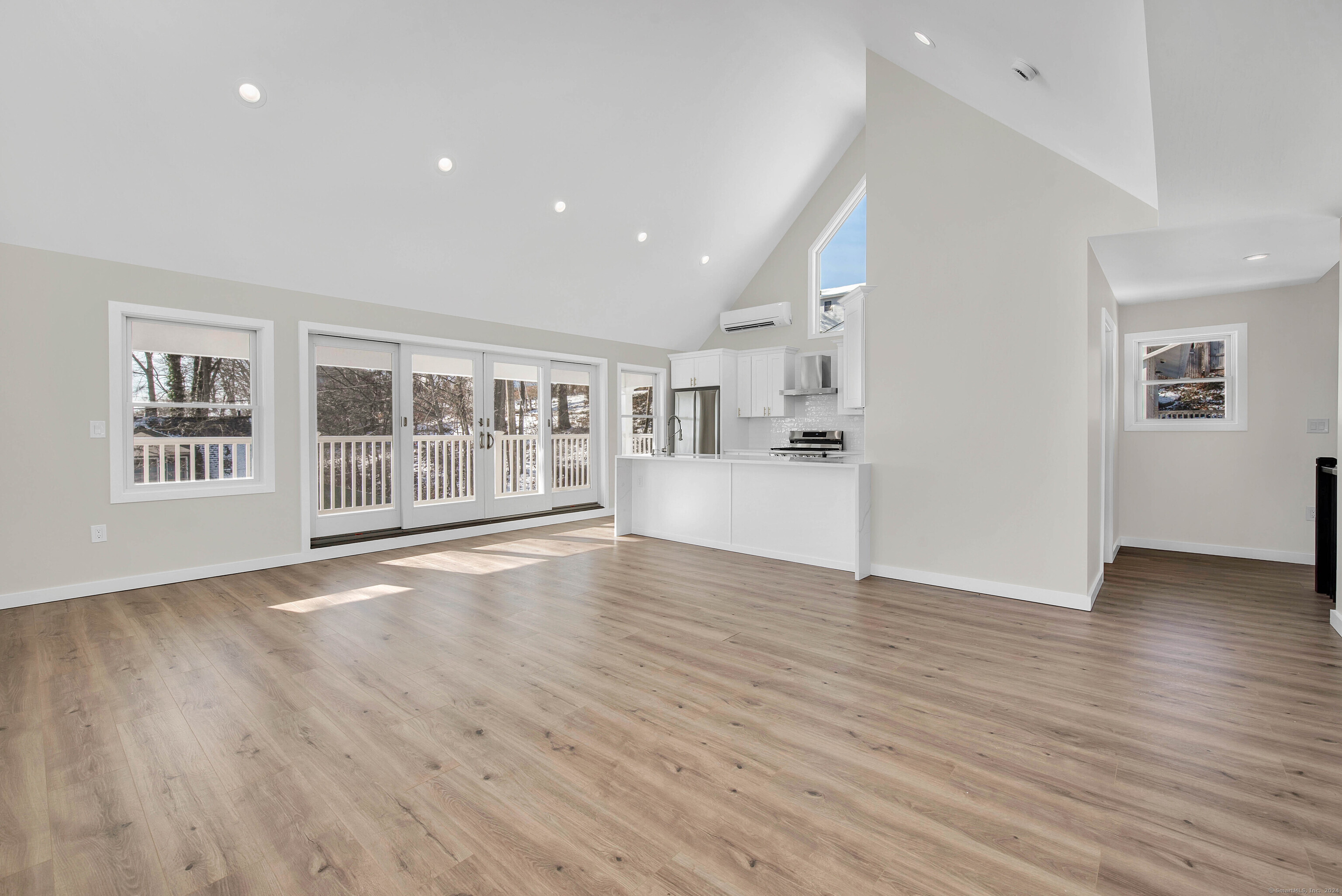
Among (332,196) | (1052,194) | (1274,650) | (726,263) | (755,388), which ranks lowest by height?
(1274,650)

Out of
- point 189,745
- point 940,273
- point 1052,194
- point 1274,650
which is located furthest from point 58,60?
point 1274,650

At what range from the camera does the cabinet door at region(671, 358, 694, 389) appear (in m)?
8.10

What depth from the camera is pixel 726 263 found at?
7664 mm

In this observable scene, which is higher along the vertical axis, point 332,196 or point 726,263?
point 726,263

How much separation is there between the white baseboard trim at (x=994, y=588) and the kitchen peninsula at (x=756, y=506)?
8.5 inches

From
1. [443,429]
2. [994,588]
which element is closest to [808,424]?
[994,588]

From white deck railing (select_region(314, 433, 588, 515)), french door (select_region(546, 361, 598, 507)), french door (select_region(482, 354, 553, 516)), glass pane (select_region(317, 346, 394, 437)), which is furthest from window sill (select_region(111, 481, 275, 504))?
french door (select_region(546, 361, 598, 507))

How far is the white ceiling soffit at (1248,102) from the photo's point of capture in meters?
1.62

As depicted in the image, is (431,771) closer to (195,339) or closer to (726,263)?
(195,339)

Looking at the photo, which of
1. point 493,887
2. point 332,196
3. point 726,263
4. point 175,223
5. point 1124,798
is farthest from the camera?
point 726,263

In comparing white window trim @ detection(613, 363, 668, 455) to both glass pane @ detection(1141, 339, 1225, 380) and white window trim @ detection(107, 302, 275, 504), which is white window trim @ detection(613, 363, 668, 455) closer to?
white window trim @ detection(107, 302, 275, 504)

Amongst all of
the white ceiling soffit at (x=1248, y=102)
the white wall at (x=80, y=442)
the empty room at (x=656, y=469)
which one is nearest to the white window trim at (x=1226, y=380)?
the empty room at (x=656, y=469)

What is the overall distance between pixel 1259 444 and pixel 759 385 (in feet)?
16.0

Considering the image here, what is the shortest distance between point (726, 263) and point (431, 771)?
695cm
